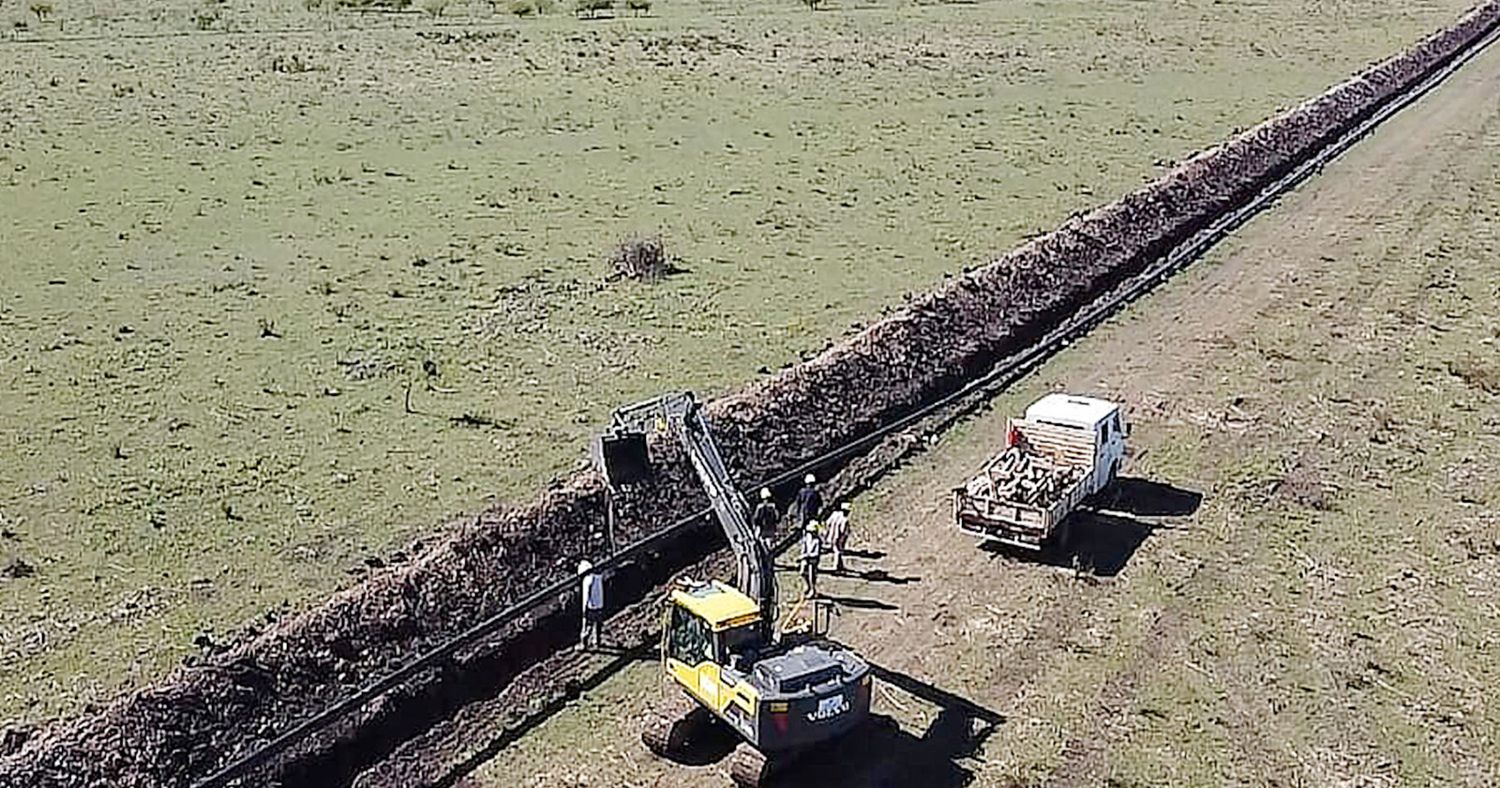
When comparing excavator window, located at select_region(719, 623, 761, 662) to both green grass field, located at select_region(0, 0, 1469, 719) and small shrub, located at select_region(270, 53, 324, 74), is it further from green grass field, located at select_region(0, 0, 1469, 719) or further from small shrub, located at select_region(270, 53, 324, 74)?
small shrub, located at select_region(270, 53, 324, 74)

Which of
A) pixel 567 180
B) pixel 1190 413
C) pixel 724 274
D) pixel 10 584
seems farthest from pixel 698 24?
pixel 10 584

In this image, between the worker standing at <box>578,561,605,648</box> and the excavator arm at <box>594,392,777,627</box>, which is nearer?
the excavator arm at <box>594,392,777,627</box>

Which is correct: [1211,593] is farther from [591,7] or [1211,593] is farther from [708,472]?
[591,7]

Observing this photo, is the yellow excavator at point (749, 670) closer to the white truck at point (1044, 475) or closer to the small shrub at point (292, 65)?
the white truck at point (1044, 475)

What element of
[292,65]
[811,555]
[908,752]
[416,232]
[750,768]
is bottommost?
[908,752]

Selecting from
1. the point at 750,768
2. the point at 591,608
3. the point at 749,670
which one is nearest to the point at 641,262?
the point at 591,608

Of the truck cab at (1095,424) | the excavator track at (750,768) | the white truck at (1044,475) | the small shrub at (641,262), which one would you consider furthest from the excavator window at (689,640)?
the small shrub at (641,262)

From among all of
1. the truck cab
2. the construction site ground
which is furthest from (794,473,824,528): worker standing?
the truck cab
